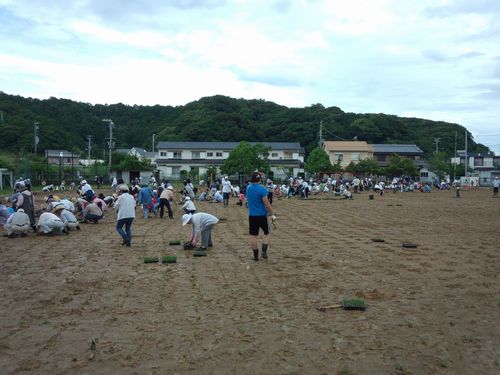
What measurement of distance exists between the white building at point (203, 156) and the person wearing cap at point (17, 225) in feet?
169

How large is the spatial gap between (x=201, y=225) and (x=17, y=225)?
539cm

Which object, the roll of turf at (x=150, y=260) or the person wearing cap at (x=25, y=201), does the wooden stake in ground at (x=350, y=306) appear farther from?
the person wearing cap at (x=25, y=201)

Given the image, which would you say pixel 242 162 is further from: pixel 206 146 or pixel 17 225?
pixel 17 225

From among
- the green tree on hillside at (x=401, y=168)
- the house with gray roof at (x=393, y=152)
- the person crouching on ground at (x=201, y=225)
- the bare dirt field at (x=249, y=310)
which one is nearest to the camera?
the bare dirt field at (x=249, y=310)

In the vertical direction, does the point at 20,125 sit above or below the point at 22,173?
above

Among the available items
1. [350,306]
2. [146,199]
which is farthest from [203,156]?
[350,306]

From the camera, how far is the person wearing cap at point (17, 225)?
40.6 ft

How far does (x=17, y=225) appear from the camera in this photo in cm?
1239

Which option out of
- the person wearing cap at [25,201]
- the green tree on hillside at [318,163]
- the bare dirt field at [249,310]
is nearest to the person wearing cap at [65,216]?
the person wearing cap at [25,201]

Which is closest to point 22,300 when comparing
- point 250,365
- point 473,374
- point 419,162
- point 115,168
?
point 250,365

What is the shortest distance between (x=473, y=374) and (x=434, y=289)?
2910 mm

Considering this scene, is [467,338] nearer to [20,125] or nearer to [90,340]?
[90,340]

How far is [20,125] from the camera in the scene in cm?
5759

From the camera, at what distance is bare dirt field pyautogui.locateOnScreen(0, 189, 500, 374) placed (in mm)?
4254
